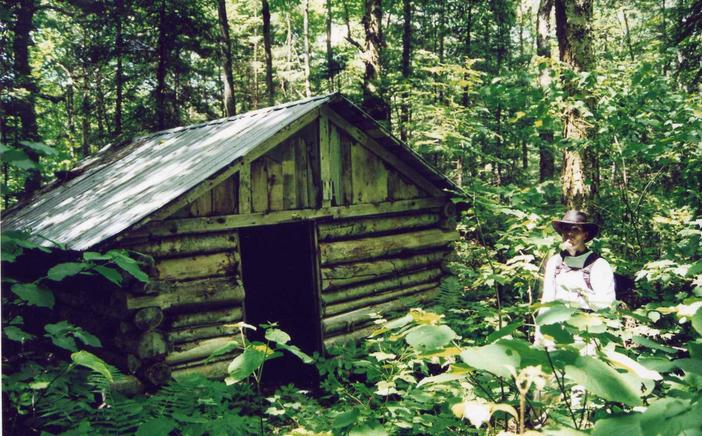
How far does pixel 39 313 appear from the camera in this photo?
7.65m

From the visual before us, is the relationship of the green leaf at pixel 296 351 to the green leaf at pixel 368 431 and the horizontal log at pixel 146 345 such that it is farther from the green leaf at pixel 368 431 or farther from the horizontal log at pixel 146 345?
the horizontal log at pixel 146 345

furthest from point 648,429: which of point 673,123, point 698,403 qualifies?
point 673,123

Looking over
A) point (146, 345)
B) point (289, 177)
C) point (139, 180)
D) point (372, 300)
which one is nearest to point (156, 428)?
point (146, 345)

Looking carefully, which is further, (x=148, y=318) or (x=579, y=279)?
(x=148, y=318)

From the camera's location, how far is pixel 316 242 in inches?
304

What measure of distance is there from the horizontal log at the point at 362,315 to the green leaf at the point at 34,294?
559 centimetres

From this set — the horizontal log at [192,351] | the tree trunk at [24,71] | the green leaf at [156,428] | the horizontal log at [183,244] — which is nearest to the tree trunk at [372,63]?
the horizontal log at [183,244]

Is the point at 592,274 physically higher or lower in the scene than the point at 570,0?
lower

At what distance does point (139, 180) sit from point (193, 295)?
8.13 feet

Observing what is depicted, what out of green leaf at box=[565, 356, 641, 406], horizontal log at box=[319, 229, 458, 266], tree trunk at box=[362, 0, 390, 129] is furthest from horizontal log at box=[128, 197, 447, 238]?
green leaf at box=[565, 356, 641, 406]

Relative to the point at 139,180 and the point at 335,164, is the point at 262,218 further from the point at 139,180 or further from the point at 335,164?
the point at 139,180

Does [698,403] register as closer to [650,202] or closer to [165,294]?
[165,294]

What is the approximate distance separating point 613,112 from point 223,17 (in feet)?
53.5

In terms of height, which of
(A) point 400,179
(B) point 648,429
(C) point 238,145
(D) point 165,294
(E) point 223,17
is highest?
(E) point 223,17
